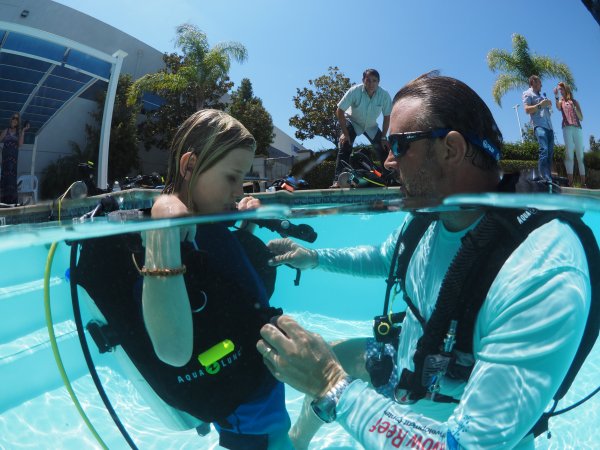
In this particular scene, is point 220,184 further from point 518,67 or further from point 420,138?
point 518,67

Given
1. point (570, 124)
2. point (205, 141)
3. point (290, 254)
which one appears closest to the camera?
point (205, 141)

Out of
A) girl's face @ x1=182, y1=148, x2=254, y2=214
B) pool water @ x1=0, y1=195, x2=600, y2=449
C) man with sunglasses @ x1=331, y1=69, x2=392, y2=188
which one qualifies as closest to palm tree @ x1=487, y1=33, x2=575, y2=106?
man with sunglasses @ x1=331, y1=69, x2=392, y2=188

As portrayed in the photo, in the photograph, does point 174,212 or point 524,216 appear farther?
point 174,212

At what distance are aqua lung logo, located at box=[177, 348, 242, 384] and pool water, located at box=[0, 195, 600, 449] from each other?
0.46 m

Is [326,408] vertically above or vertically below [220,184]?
below

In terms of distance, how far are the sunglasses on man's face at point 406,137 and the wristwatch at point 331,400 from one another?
3.85ft

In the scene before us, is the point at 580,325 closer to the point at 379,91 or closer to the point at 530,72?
the point at 379,91

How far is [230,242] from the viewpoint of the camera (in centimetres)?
241

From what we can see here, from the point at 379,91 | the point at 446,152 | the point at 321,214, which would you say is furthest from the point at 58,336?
the point at 379,91

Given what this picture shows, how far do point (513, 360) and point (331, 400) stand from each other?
669 millimetres

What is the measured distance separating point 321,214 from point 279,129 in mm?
22824

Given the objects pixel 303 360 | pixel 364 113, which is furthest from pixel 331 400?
pixel 364 113

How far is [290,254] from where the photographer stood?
2.47 m

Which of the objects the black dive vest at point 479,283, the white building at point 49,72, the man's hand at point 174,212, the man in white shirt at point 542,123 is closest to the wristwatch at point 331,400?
the black dive vest at point 479,283
